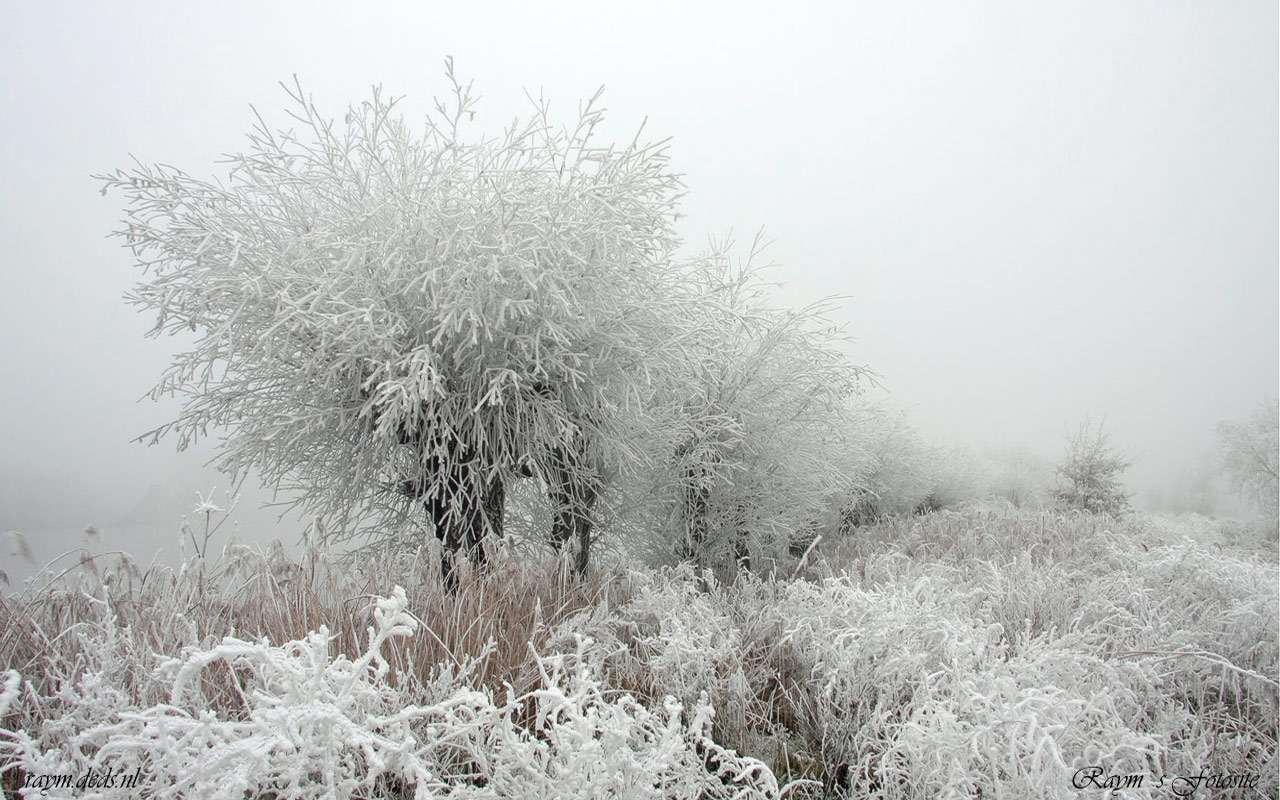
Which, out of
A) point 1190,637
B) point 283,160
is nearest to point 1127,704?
point 1190,637

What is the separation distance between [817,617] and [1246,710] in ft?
7.00

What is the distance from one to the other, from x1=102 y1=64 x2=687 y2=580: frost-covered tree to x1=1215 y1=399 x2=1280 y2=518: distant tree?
79.0 ft

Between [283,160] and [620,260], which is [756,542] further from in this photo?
[283,160]

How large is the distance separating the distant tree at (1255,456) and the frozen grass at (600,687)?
71.6 feet

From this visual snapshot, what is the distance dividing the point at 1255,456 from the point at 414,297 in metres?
27.3

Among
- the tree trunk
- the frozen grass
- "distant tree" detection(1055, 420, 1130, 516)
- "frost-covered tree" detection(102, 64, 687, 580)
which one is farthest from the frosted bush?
"distant tree" detection(1055, 420, 1130, 516)

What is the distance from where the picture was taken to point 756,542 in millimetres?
9109

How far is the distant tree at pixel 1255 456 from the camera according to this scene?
66.7 ft

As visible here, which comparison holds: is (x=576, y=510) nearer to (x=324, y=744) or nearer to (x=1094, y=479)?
(x=324, y=744)

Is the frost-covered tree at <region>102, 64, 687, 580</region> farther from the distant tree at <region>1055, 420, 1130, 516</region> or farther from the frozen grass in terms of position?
the distant tree at <region>1055, 420, 1130, 516</region>

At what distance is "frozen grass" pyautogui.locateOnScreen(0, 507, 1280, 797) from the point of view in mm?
1676

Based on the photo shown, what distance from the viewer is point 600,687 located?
3037mm

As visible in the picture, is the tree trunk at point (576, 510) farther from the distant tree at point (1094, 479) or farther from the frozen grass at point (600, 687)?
the distant tree at point (1094, 479)

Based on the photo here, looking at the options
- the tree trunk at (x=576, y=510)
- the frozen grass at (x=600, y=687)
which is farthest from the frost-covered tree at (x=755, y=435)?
the frozen grass at (x=600, y=687)
